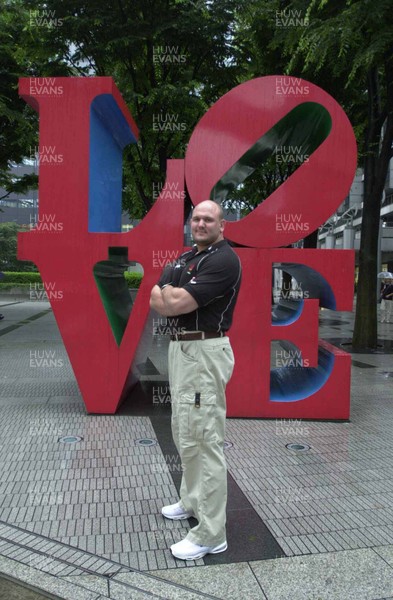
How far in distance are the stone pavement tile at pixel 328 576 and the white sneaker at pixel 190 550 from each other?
0.25m

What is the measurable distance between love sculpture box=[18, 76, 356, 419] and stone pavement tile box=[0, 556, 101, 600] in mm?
3225

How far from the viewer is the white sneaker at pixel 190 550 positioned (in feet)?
10.0

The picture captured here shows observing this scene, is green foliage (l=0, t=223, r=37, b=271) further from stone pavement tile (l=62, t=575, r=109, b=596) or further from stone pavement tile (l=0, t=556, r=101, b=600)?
stone pavement tile (l=62, t=575, r=109, b=596)

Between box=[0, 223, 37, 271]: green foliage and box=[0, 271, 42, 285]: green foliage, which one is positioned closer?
box=[0, 271, 42, 285]: green foliage

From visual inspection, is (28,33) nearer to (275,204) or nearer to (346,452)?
(275,204)

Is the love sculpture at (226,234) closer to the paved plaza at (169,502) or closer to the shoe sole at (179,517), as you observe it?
the paved plaza at (169,502)

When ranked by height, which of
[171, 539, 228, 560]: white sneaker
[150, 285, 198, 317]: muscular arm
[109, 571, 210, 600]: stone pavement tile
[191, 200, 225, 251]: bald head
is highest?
[191, 200, 225, 251]: bald head

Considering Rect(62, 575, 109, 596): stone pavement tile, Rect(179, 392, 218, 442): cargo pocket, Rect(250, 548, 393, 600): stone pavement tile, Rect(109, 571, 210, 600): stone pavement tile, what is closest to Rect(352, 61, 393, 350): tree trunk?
Rect(250, 548, 393, 600): stone pavement tile

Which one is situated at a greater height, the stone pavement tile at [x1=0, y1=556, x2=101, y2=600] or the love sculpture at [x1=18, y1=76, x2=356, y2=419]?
the love sculpture at [x1=18, y1=76, x2=356, y2=419]

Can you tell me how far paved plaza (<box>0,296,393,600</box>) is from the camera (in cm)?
286

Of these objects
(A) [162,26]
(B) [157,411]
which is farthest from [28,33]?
(B) [157,411]

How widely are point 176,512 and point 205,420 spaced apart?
91cm

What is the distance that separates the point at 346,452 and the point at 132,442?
2094 mm

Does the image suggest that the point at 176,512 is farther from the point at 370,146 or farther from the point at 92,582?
the point at 370,146
